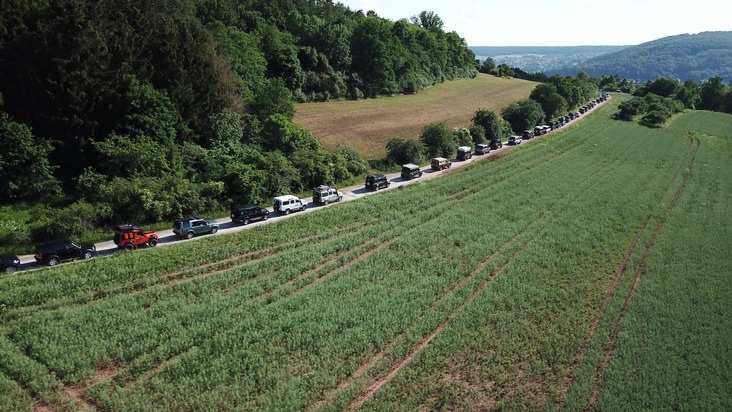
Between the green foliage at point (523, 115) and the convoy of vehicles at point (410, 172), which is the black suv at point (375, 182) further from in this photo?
the green foliage at point (523, 115)

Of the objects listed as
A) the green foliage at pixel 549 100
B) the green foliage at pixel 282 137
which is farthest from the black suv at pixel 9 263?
the green foliage at pixel 549 100

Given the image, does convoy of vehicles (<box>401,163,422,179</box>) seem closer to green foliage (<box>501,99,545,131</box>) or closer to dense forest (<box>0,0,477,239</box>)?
dense forest (<box>0,0,477,239</box>)

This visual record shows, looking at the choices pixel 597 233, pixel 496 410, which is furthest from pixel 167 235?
pixel 597 233

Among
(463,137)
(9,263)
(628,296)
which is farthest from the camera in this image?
(463,137)

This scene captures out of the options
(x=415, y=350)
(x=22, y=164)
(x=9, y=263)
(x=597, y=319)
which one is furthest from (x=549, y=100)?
(x=9, y=263)

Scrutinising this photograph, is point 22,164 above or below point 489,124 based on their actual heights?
above

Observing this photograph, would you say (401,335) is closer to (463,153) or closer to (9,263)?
(9,263)
